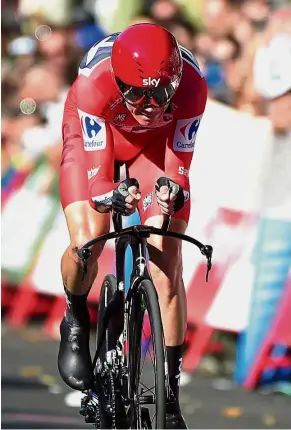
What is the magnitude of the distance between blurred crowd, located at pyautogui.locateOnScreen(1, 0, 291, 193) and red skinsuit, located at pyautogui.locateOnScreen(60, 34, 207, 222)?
2.89 metres

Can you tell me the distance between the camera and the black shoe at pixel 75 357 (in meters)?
7.04

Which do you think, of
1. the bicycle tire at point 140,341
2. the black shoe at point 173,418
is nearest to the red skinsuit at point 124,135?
the bicycle tire at point 140,341

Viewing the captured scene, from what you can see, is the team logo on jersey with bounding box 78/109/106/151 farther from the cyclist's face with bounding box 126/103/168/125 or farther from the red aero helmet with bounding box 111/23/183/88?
the red aero helmet with bounding box 111/23/183/88

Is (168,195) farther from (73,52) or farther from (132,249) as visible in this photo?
(73,52)

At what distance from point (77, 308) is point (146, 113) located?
4.63 ft

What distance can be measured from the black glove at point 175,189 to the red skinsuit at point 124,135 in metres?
0.16

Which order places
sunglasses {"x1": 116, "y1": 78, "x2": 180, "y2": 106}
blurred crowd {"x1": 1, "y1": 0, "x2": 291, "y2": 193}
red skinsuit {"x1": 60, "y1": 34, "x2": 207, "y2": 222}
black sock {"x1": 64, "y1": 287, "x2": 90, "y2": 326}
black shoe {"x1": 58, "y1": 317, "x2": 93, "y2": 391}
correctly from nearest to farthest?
sunglasses {"x1": 116, "y1": 78, "x2": 180, "y2": 106} → red skinsuit {"x1": 60, "y1": 34, "x2": 207, "y2": 222} → black shoe {"x1": 58, "y1": 317, "x2": 93, "y2": 391} → black sock {"x1": 64, "y1": 287, "x2": 90, "y2": 326} → blurred crowd {"x1": 1, "y1": 0, "x2": 291, "y2": 193}

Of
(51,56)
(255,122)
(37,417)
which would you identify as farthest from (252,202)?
(51,56)

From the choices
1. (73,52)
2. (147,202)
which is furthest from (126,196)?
(73,52)

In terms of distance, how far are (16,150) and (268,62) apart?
368cm

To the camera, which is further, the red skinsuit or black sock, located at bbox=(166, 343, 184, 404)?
black sock, located at bbox=(166, 343, 184, 404)

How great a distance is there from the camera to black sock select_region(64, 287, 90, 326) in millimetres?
7223

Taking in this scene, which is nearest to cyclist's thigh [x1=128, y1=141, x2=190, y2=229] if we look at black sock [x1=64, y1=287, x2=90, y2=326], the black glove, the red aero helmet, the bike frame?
the bike frame

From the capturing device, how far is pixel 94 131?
6648 mm
